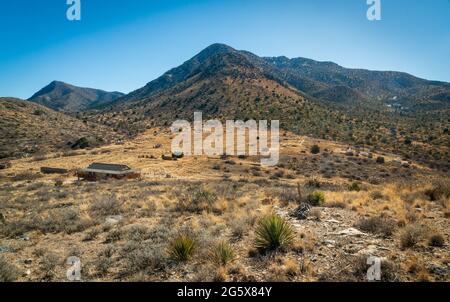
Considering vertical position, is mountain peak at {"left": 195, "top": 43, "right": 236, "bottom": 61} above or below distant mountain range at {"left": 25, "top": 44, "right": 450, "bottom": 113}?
above

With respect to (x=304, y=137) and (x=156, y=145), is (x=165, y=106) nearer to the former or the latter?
(x=156, y=145)

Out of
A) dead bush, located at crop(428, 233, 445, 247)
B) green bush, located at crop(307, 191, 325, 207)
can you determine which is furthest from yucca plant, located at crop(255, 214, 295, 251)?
green bush, located at crop(307, 191, 325, 207)

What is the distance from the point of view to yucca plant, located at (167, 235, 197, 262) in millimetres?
7863

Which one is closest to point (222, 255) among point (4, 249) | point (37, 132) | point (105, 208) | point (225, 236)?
point (225, 236)

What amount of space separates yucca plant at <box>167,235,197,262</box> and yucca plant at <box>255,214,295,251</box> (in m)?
1.78

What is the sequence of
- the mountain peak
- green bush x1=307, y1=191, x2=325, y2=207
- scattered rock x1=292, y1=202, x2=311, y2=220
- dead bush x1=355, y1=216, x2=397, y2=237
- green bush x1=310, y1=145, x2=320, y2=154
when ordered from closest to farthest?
dead bush x1=355, y1=216, x2=397, y2=237, scattered rock x1=292, y1=202, x2=311, y2=220, green bush x1=307, y1=191, x2=325, y2=207, green bush x1=310, y1=145, x2=320, y2=154, the mountain peak

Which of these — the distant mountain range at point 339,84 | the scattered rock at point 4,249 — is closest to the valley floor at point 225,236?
the scattered rock at point 4,249

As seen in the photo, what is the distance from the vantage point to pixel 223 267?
723 cm

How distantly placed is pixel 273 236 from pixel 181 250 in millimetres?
2423

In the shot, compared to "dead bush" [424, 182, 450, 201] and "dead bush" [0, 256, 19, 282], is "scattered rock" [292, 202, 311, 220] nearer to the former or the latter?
"dead bush" [424, 182, 450, 201]

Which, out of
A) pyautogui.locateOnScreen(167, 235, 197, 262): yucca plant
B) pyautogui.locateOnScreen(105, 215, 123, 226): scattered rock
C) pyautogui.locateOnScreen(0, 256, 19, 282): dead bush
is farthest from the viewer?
pyautogui.locateOnScreen(105, 215, 123, 226): scattered rock

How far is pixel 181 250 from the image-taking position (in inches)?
313

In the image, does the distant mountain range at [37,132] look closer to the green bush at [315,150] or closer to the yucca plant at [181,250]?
the green bush at [315,150]
